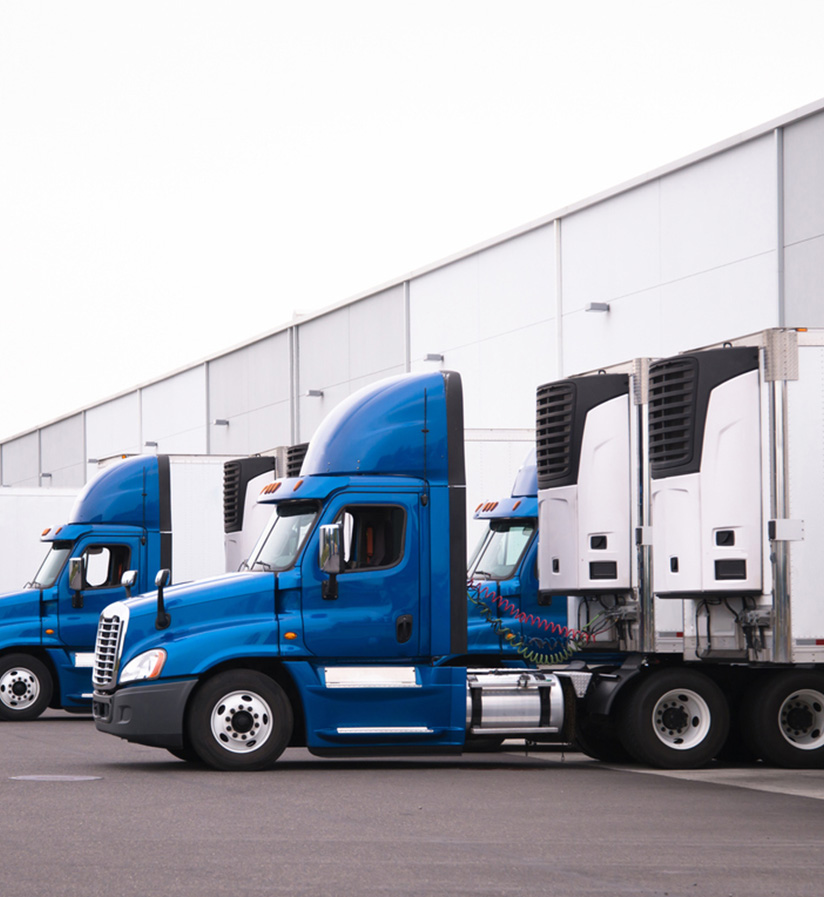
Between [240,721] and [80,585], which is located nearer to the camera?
[240,721]

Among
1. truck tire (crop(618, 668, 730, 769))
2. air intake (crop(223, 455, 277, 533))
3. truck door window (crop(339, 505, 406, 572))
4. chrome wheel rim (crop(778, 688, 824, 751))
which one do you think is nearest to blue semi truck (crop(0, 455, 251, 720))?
air intake (crop(223, 455, 277, 533))

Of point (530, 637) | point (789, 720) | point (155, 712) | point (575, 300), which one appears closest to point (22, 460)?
point (575, 300)

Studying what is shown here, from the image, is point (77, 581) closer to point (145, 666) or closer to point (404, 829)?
point (145, 666)

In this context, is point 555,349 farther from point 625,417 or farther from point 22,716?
point 625,417

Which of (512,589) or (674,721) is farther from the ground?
(512,589)

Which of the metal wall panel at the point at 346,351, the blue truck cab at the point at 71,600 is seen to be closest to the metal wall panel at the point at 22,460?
the metal wall panel at the point at 346,351

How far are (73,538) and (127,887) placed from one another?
48.3 ft

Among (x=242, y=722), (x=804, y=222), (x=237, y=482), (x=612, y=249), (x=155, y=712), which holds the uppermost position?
(x=612, y=249)

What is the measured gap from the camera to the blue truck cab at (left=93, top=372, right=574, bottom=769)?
1455 centimetres

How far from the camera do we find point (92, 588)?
74.5 ft

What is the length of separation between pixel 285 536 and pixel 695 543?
3.68 metres

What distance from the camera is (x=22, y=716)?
22594 mm

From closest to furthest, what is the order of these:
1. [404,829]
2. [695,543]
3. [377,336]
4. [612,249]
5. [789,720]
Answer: [404,829], [695,543], [789,720], [612,249], [377,336]

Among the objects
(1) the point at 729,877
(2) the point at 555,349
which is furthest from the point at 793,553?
(2) the point at 555,349
